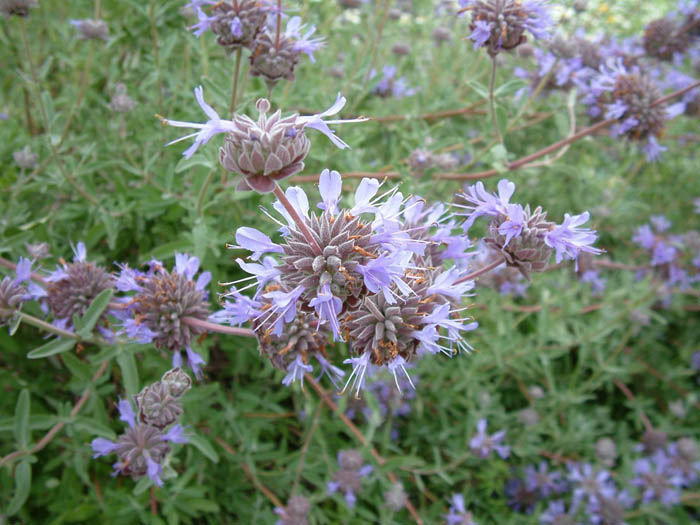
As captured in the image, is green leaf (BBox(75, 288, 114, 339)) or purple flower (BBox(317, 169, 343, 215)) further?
green leaf (BBox(75, 288, 114, 339))

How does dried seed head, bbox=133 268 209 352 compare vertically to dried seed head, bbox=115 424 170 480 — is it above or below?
above

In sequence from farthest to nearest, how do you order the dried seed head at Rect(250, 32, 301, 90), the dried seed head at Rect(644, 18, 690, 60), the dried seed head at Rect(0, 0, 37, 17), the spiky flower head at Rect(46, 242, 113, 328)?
the dried seed head at Rect(644, 18, 690, 60) < the dried seed head at Rect(0, 0, 37, 17) < the dried seed head at Rect(250, 32, 301, 90) < the spiky flower head at Rect(46, 242, 113, 328)

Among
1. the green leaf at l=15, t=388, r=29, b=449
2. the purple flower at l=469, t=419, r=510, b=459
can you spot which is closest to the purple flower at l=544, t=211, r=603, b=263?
the purple flower at l=469, t=419, r=510, b=459

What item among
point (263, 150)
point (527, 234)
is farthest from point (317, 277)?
point (527, 234)

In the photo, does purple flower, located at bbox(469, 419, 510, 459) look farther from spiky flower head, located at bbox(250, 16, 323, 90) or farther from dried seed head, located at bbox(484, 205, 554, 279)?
spiky flower head, located at bbox(250, 16, 323, 90)

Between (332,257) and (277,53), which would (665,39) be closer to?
(277,53)
